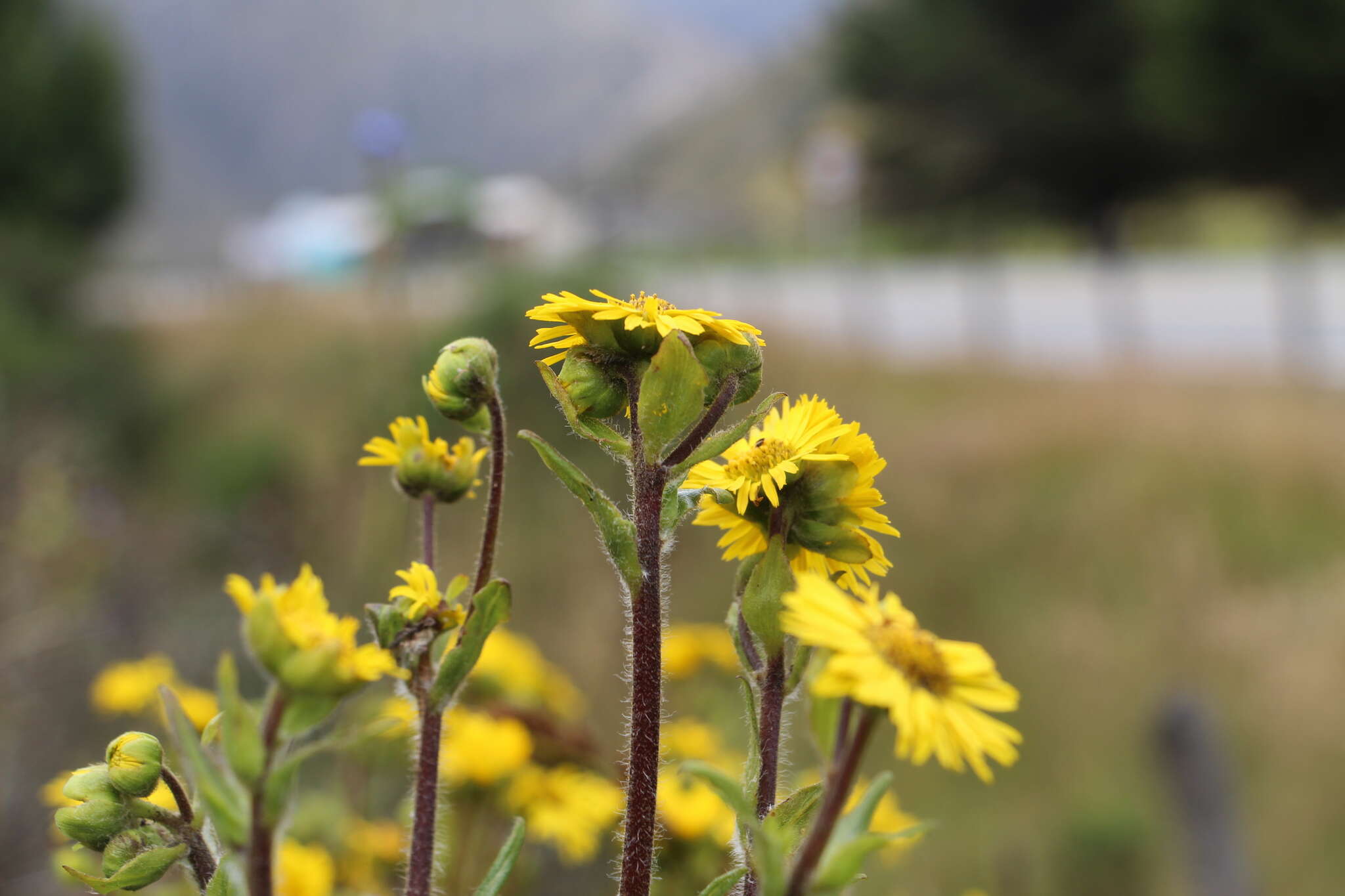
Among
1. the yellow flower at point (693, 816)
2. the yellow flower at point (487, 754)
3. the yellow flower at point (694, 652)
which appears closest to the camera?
the yellow flower at point (693, 816)

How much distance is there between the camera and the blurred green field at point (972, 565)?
3.98m

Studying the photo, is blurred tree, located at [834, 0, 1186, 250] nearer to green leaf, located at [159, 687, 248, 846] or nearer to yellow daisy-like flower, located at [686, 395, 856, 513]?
yellow daisy-like flower, located at [686, 395, 856, 513]

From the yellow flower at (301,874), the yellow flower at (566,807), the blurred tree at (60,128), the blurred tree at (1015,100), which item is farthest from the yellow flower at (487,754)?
the blurred tree at (1015,100)

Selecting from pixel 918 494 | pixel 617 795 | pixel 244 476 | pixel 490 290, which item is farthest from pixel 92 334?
pixel 617 795

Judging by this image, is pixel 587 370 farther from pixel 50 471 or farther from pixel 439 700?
pixel 50 471

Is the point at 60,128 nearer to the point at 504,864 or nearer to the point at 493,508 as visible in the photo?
the point at 493,508

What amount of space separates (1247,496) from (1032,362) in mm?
3392

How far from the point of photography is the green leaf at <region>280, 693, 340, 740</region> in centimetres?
43

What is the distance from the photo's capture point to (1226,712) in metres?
4.68

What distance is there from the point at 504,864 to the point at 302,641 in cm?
18

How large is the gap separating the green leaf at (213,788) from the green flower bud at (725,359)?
0.94 ft

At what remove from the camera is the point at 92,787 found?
1.92 ft

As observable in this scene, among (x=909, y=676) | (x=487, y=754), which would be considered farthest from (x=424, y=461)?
(x=487, y=754)

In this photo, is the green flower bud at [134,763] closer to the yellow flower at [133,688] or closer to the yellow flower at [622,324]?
the yellow flower at [622,324]
